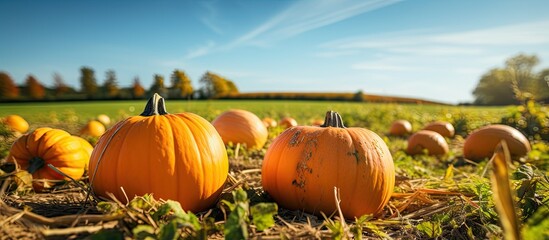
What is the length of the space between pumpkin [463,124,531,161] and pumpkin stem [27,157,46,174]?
659cm

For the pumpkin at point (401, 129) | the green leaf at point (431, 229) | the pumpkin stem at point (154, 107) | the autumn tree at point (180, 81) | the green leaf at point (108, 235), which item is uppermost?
the autumn tree at point (180, 81)

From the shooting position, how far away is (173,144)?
207 centimetres

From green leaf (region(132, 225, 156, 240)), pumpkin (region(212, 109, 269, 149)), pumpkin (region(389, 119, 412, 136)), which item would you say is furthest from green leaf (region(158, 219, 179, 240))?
pumpkin (region(389, 119, 412, 136))

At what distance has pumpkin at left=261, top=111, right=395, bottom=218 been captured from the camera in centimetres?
216

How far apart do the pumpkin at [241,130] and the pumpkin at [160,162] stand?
2656 millimetres

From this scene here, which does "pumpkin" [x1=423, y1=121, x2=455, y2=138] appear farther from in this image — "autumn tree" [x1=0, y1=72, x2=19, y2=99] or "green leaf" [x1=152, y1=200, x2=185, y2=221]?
"autumn tree" [x1=0, y1=72, x2=19, y2=99]

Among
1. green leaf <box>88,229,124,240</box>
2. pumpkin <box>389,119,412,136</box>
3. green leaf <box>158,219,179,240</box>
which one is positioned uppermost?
green leaf <box>158,219,179,240</box>

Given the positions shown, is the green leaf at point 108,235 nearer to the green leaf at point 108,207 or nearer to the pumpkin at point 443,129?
the green leaf at point 108,207

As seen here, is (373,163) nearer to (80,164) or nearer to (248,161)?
(248,161)

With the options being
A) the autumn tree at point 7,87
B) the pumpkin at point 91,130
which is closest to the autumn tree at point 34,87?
the autumn tree at point 7,87

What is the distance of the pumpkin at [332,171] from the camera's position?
216cm

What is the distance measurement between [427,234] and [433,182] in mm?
1134

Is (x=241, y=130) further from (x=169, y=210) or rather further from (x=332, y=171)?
(x=169, y=210)

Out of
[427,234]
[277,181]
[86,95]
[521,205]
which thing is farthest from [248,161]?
[86,95]
